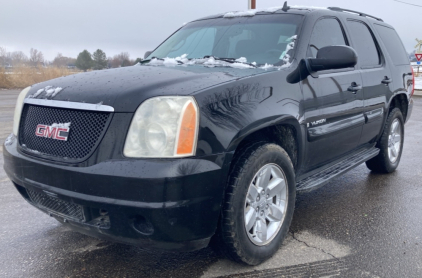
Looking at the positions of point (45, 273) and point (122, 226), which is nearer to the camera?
point (122, 226)

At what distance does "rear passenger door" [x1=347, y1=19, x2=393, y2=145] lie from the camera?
4.07m

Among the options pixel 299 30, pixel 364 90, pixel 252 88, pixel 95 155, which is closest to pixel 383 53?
pixel 364 90

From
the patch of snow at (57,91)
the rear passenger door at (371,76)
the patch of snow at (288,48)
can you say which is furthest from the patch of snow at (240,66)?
the rear passenger door at (371,76)

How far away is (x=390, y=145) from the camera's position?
16.6 feet

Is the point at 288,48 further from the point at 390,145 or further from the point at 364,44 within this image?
the point at 390,145

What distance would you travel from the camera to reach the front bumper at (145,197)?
210 cm

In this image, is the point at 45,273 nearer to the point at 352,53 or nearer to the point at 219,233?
the point at 219,233

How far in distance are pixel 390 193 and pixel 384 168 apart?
2.44ft

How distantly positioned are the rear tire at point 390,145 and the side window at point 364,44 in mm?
861

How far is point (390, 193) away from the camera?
14.3 feet

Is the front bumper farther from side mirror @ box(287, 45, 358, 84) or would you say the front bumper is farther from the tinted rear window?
the tinted rear window

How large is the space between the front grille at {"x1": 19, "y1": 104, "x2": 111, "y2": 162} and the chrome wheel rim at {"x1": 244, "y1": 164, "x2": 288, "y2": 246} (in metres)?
1.04

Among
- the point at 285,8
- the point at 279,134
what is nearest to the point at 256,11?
the point at 285,8

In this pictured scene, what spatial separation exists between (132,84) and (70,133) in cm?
48
